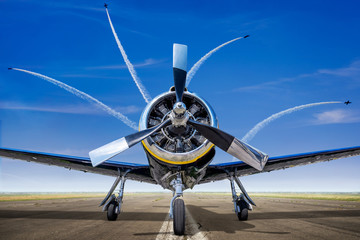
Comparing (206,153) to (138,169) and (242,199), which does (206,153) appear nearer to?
(242,199)

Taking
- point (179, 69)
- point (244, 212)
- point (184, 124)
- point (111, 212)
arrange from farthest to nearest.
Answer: point (111, 212), point (244, 212), point (179, 69), point (184, 124)

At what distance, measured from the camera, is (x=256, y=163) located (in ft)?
23.3

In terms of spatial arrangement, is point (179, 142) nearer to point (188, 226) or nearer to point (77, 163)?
point (188, 226)

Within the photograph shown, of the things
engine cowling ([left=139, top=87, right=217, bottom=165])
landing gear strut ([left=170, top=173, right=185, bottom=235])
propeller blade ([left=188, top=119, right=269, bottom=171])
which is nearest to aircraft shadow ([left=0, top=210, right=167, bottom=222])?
landing gear strut ([left=170, top=173, right=185, bottom=235])

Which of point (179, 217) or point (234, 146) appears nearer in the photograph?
point (179, 217)

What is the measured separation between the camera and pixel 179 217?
21.1ft

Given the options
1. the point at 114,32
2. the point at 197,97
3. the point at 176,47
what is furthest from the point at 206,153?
the point at 114,32

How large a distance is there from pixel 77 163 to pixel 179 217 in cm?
786

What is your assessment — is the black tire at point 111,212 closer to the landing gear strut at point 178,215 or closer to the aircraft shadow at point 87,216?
the aircraft shadow at point 87,216

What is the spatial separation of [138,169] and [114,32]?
1606 cm

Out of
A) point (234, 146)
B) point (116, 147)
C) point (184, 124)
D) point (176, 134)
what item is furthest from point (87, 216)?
point (234, 146)

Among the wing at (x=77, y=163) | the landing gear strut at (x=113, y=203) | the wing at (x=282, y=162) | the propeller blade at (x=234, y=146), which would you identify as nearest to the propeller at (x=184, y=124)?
the propeller blade at (x=234, y=146)

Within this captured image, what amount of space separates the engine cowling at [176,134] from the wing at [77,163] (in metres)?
3.66

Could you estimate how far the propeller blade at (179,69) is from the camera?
24.4 feet
